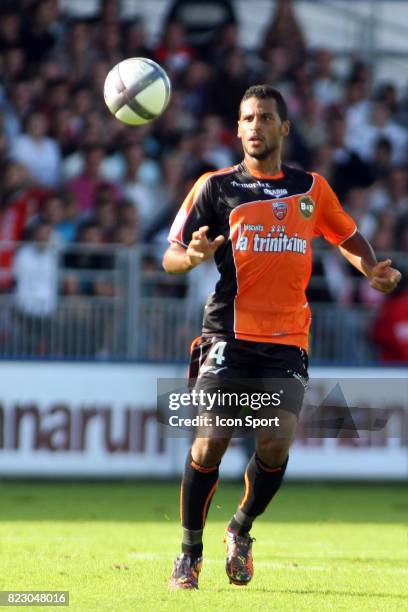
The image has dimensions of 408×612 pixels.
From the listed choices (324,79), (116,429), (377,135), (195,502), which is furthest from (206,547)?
(324,79)

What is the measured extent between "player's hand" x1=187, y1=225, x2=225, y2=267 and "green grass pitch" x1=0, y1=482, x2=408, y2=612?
5.35 feet

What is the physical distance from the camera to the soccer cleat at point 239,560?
7164 mm

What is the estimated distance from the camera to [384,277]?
7219mm

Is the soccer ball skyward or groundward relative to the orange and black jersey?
skyward

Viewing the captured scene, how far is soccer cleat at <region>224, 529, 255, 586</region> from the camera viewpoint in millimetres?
7164

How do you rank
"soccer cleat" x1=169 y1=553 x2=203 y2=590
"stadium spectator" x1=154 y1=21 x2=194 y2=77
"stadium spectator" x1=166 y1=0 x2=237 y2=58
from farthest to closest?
1. "stadium spectator" x1=166 y1=0 x2=237 y2=58
2. "stadium spectator" x1=154 y1=21 x2=194 y2=77
3. "soccer cleat" x1=169 y1=553 x2=203 y2=590

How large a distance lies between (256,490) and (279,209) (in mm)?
1487

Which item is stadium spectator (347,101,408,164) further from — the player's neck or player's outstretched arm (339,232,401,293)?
the player's neck

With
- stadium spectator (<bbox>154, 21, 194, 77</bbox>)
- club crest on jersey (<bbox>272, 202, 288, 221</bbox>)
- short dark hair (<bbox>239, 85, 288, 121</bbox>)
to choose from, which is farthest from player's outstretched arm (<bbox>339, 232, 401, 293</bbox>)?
stadium spectator (<bbox>154, 21, 194, 77</bbox>)

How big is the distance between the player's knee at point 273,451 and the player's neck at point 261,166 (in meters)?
1.42

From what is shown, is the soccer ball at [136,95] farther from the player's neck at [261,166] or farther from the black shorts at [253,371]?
the black shorts at [253,371]

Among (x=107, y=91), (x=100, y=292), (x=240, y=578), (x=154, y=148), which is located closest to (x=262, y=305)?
(x=240, y=578)

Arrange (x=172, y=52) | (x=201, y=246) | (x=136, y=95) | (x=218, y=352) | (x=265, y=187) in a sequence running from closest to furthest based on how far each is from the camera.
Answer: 1. (x=201, y=246)
2. (x=218, y=352)
3. (x=265, y=187)
4. (x=136, y=95)
5. (x=172, y=52)

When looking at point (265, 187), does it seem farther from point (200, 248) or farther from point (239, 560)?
point (239, 560)
